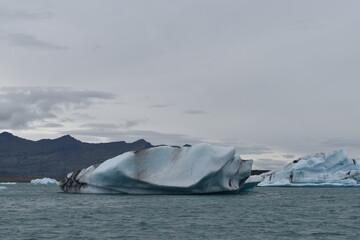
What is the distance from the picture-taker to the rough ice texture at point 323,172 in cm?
7075

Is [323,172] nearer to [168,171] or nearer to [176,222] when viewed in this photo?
[168,171]

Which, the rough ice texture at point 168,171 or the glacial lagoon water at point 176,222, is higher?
the rough ice texture at point 168,171

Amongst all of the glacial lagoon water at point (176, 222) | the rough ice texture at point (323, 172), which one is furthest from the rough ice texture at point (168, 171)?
the rough ice texture at point (323, 172)

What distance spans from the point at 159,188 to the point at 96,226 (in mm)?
15935

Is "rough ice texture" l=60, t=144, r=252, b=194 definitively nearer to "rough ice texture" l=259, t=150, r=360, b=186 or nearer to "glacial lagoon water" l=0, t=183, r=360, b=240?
"glacial lagoon water" l=0, t=183, r=360, b=240

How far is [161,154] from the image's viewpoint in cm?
3731

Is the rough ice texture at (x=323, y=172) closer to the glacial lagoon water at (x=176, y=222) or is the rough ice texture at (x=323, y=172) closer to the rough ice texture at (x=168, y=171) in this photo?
the rough ice texture at (x=168, y=171)

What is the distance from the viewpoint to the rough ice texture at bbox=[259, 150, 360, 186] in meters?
70.8

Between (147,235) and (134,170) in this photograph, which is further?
(134,170)

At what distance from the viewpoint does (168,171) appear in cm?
3662

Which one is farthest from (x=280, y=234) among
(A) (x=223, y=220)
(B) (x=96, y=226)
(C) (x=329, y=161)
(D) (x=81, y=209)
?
(C) (x=329, y=161)

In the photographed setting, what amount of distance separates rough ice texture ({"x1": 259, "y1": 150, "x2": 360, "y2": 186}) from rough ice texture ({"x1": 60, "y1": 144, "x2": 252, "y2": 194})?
33.8 m

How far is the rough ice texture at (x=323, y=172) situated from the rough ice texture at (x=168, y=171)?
33.8 metres

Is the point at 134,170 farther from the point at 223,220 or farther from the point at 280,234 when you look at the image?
the point at 280,234
